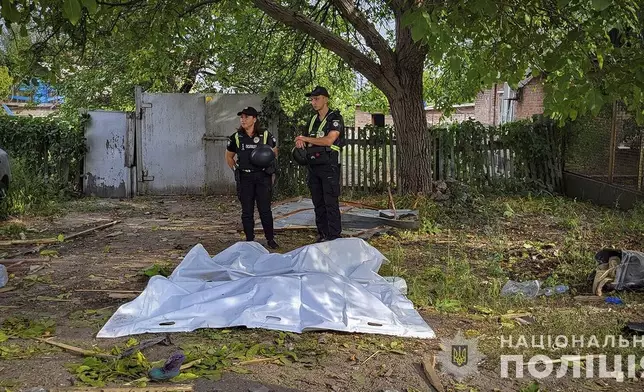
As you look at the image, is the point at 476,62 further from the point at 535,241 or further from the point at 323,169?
the point at 535,241

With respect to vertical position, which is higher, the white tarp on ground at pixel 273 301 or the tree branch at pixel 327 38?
the tree branch at pixel 327 38

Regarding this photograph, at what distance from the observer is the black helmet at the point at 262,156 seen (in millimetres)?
7668

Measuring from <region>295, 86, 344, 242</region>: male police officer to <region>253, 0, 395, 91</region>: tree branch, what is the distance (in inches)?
101

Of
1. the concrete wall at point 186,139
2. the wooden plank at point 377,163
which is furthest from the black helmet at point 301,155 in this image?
the concrete wall at point 186,139

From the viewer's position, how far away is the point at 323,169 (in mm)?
7859

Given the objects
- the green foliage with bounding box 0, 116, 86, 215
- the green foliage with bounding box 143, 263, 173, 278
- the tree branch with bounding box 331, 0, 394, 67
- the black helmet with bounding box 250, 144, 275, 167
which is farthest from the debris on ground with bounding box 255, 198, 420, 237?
the green foliage with bounding box 0, 116, 86, 215

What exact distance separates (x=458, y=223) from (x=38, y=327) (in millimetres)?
6811

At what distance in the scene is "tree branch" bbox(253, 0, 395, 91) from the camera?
385 inches

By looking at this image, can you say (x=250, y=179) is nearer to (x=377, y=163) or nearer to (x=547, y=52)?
(x=547, y=52)

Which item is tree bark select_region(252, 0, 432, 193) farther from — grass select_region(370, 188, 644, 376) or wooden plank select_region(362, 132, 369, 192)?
wooden plank select_region(362, 132, 369, 192)

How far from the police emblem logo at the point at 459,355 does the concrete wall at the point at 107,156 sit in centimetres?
1040

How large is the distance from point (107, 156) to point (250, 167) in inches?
273

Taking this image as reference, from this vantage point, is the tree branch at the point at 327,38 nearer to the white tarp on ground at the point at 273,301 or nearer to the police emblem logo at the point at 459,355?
the white tarp on ground at the point at 273,301

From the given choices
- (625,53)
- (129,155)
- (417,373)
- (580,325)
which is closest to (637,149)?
(625,53)
